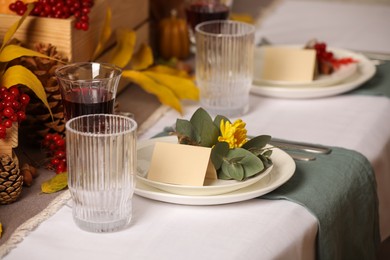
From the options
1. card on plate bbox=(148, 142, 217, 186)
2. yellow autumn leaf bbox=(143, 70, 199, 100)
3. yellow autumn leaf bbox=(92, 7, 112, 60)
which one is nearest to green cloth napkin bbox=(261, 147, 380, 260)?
card on plate bbox=(148, 142, 217, 186)

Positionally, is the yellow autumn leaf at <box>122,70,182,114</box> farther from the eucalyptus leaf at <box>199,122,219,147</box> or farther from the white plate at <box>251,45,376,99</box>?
the eucalyptus leaf at <box>199,122,219,147</box>

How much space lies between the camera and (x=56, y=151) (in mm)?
1267

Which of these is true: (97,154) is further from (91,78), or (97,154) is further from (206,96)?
(206,96)

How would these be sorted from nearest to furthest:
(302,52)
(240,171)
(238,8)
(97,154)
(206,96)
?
(97,154), (240,171), (206,96), (302,52), (238,8)

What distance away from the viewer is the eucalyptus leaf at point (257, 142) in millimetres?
1182

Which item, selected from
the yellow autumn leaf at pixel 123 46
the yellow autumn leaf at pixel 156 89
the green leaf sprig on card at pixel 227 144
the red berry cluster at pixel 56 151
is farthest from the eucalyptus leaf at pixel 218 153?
the yellow autumn leaf at pixel 123 46

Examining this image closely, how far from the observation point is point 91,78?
1.23m

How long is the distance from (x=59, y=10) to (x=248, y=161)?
0.47m

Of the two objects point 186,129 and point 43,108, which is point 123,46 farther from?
point 186,129

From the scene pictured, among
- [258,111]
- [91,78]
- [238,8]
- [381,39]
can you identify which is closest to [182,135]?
[91,78]

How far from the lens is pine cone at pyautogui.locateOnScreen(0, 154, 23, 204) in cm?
110

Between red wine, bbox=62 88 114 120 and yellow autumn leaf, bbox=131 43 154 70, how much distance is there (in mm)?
484

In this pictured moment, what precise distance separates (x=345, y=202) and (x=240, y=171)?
203 mm

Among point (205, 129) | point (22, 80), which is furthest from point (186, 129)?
point (22, 80)
